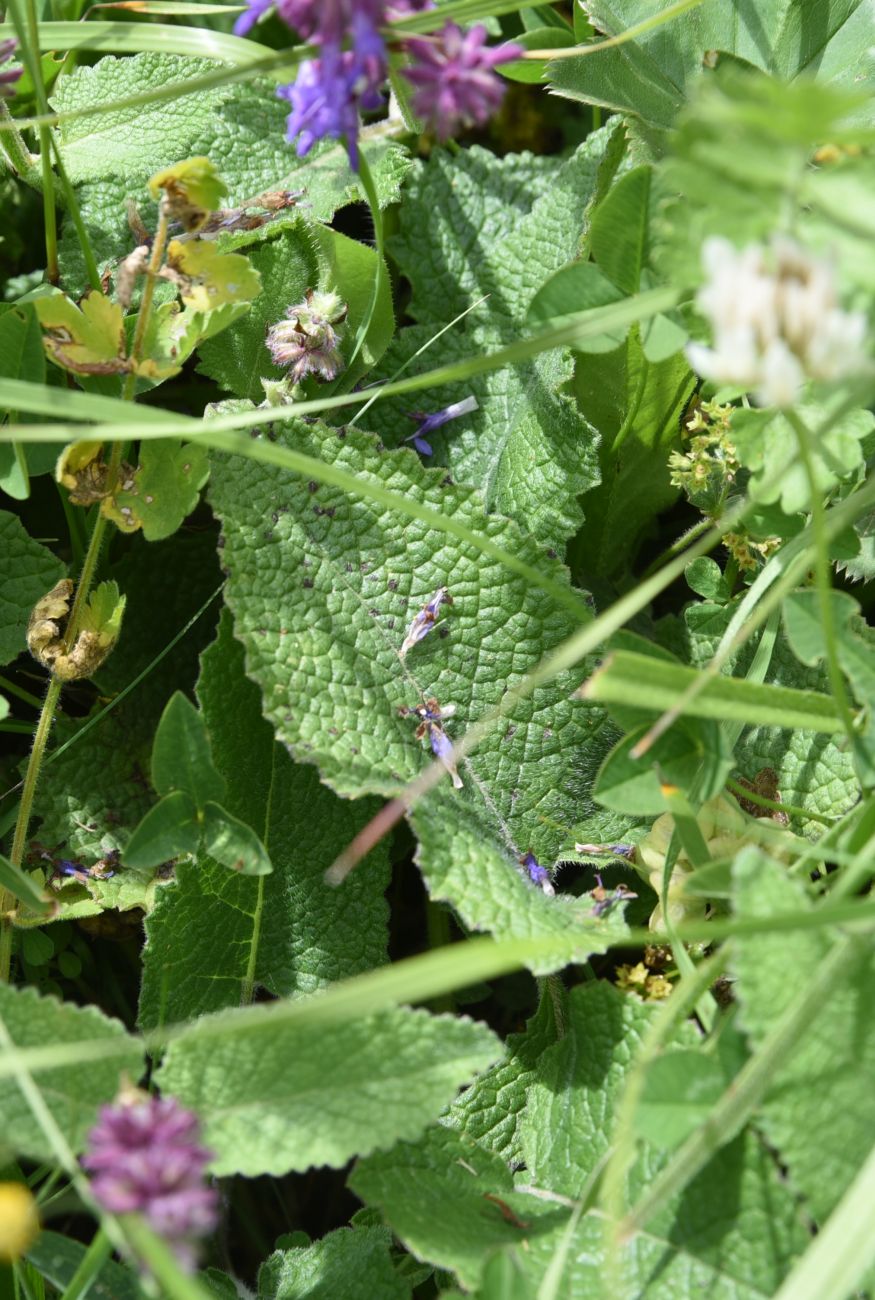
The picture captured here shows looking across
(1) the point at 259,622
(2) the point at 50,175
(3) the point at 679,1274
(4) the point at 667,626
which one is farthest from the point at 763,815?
(2) the point at 50,175

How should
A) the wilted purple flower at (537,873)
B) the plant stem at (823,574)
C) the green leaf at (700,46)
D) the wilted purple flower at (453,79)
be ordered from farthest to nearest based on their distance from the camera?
1. the green leaf at (700,46)
2. the wilted purple flower at (537,873)
3. the wilted purple flower at (453,79)
4. the plant stem at (823,574)

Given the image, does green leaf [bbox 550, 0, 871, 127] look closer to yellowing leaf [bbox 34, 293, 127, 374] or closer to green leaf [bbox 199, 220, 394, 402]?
green leaf [bbox 199, 220, 394, 402]

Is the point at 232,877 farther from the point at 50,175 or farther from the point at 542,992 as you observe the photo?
the point at 50,175

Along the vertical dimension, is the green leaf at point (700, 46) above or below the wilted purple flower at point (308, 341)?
above

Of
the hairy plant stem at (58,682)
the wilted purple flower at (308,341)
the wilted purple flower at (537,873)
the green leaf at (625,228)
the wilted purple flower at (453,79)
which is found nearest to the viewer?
the wilted purple flower at (453,79)

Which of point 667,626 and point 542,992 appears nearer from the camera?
point 542,992

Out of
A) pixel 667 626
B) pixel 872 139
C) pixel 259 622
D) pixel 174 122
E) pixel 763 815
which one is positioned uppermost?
pixel 872 139

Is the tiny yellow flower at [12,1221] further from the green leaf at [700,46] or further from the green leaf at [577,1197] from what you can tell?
the green leaf at [700,46]

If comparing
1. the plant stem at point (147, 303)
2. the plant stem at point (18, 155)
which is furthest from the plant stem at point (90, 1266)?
Answer: the plant stem at point (18, 155)
